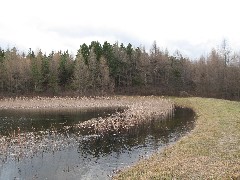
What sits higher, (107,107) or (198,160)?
(107,107)

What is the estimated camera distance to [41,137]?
2709 cm

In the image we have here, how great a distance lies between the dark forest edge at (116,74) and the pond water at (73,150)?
47200 millimetres

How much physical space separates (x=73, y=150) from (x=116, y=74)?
215ft

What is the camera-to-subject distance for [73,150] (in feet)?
75.9

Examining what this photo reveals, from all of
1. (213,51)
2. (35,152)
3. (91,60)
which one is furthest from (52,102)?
(213,51)

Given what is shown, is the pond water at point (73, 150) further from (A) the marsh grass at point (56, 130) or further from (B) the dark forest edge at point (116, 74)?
(B) the dark forest edge at point (116, 74)

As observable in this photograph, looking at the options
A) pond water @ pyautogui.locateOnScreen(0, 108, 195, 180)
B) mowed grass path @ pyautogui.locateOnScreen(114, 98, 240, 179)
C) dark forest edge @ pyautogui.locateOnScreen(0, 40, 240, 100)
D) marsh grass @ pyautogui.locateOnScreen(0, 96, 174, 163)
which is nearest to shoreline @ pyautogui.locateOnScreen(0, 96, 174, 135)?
marsh grass @ pyautogui.locateOnScreen(0, 96, 174, 163)

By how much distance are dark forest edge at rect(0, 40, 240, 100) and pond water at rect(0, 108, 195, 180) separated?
47200 mm

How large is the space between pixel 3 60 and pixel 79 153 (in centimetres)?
7119

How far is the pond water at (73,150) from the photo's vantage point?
1834 cm

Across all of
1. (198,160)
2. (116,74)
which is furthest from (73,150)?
(116,74)

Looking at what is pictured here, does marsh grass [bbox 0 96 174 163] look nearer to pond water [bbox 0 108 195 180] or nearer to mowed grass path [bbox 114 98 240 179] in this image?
pond water [bbox 0 108 195 180]

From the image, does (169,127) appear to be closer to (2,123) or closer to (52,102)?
(2,123)

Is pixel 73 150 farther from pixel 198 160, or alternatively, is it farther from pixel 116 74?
pixel 116 74
